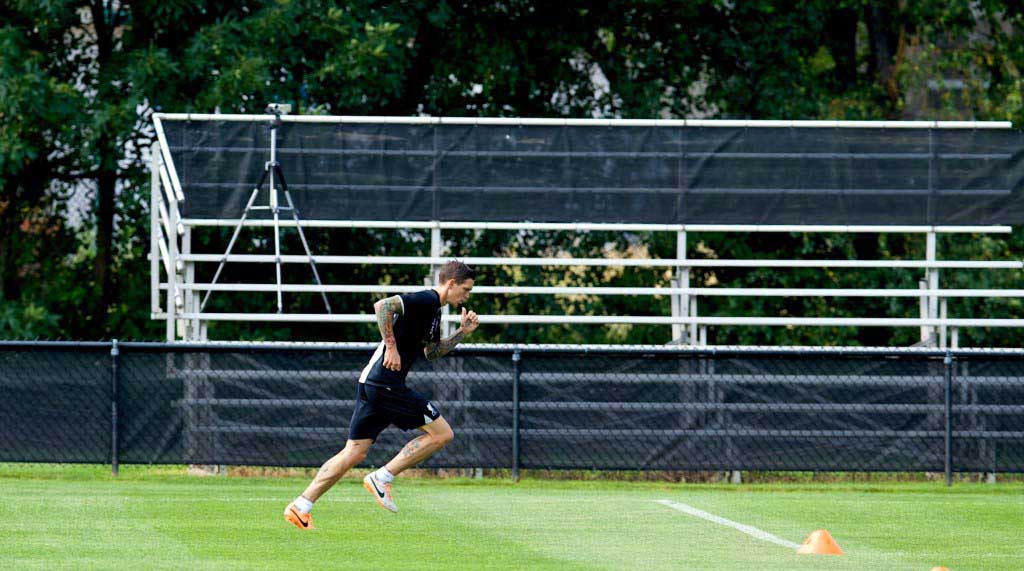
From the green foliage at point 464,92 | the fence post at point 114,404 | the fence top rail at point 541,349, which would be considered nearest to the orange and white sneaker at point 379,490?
the fence top rail at point 541,349

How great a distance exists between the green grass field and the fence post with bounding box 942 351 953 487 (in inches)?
9.9

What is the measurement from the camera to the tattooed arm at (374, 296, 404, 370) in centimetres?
1062

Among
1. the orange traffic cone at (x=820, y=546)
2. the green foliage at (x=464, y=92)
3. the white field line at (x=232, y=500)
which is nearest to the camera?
the orange traffic cone at (x=820, y=546)

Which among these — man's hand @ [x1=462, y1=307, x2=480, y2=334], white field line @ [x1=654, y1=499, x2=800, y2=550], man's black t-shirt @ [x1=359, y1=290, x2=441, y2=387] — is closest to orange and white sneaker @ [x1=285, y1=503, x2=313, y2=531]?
man's black t-shirt @ [x1=359, y1=290, x2=441, y2=387]

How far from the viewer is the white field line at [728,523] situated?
10.8m

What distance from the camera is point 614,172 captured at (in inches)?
701

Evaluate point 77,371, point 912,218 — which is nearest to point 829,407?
point 912,218

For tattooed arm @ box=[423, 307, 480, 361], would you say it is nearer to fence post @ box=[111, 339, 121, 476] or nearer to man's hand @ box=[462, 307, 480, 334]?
man's hand @ box=[462, 307, 480, 334]

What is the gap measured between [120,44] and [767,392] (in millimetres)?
10873

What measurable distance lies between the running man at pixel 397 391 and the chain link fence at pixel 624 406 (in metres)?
4.33

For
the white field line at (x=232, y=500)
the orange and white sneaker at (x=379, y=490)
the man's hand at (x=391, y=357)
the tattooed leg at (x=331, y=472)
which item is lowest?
the white field line at (x=232, y=500)

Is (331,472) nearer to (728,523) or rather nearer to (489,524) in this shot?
(489,524)

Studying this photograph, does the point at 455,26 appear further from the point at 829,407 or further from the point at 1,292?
the point at 829,407

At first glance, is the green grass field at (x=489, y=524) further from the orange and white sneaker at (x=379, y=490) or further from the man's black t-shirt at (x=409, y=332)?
the man's black t-shirt at (x=409, y=332)
